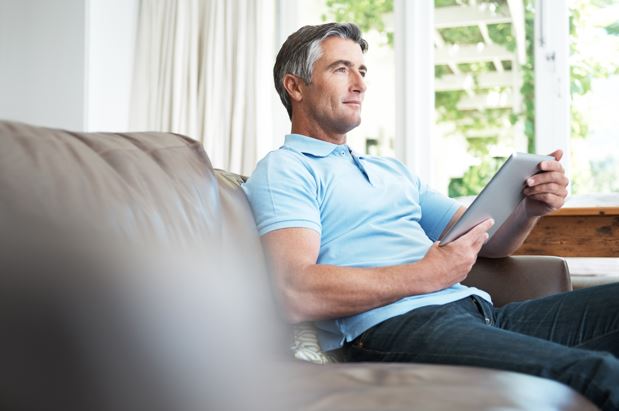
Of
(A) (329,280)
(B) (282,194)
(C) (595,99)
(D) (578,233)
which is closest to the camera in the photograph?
(A) (329,280)

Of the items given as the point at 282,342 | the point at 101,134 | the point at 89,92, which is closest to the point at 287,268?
the point at 282,342

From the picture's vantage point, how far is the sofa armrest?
164cm

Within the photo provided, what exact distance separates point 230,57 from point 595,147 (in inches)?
68.9

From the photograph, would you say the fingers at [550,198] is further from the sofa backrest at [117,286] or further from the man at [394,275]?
the sofa backrest at [117,286]

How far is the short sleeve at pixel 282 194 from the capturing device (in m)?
1.42

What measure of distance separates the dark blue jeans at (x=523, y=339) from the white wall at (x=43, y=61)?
95.1 inches

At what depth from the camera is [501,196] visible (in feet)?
5.05

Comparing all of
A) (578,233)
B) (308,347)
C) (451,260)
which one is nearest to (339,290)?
(308,347)

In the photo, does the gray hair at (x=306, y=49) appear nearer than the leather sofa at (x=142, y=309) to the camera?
No

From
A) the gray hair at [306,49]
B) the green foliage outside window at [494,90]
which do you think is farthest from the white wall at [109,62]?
the gray hair at [306,49]

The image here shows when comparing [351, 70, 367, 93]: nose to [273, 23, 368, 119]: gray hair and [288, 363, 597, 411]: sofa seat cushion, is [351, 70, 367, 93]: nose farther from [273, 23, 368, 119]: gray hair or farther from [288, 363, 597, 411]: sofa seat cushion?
[288, 363, 597, 411]: sofa seat cushion

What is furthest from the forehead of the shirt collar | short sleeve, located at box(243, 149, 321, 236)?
short sleeve, located at box(243, 149, 321, 236)

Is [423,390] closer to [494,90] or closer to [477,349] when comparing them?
[477,349]

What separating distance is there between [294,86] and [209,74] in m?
1.89
